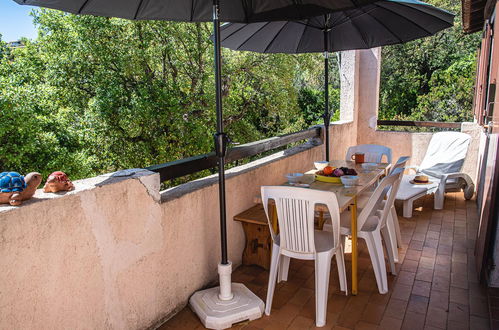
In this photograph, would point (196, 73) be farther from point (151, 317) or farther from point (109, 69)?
point (151, 317)

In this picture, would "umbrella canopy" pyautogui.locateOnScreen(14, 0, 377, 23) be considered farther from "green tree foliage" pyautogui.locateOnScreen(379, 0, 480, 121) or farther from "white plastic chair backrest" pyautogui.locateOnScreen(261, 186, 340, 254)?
"green tree foliage" pyautogui.locateOnScreen(379, 0, 480, 121)

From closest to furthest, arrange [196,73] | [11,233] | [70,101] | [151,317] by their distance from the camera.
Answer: [11,233], [151,317], [70,101], [196,73]

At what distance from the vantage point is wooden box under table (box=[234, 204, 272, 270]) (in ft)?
10.1

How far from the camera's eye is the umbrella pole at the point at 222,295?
2264 mm

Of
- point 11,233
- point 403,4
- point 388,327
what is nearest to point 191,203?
point 11,233

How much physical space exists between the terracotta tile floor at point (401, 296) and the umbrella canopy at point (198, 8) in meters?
1.85

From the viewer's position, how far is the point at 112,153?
1021cm

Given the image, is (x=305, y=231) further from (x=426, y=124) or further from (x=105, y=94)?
(x=105, y=94)

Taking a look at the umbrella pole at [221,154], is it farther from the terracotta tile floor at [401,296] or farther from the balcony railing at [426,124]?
the balcony railing at [426,124]

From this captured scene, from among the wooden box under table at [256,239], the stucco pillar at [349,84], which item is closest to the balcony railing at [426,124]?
the stucco pillar at [349,84]

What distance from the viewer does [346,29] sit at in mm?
4082

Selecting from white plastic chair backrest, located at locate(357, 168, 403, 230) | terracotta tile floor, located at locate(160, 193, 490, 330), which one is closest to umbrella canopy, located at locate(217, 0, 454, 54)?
white plastic chair backrest, located at locate(357, 168, 403, 230)

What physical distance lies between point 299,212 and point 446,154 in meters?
3.80

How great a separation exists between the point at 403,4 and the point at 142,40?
25.8 feet
